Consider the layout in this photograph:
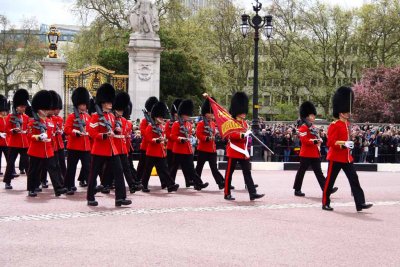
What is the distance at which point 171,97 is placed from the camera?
3275 cm

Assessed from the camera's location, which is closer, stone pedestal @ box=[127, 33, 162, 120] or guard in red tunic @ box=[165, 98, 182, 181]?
guard in red tunic @ box=[165, 98, 182, 181]

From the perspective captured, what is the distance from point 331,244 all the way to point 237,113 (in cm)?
421

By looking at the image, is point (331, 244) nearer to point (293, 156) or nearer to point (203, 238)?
point (203, 238)

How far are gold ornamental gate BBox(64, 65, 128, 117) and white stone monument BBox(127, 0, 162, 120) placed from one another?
0.67 meters

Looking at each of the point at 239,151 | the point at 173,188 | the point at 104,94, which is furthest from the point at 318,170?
Answer: the point at 104,94

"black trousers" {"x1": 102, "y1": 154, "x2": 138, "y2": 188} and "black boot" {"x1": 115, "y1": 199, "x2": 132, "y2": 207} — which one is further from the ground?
"black trousers" {"x1": 102, "y1": 154, "x2": 138, "y2": 188}

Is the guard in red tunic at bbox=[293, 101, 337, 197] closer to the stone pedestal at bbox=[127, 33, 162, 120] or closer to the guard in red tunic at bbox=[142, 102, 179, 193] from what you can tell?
the guard in red tunic at bbox=[142, 102, 179, 193]

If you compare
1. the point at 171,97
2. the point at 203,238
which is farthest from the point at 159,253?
the point at 171,97

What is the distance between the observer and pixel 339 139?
10.3 m

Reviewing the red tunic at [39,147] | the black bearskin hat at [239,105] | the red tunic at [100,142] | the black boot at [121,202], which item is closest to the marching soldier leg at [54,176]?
the red tunic at [39,147]

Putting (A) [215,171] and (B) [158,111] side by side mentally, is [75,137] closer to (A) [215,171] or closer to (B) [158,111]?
(B) [158,111]

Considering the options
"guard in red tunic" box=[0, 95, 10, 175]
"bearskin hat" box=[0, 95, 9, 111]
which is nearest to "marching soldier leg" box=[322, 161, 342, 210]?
"guard in red tunic" box=[0, 95, 10, 175]

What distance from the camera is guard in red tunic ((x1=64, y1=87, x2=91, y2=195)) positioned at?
11.6 metres

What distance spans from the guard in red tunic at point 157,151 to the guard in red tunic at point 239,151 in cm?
125
